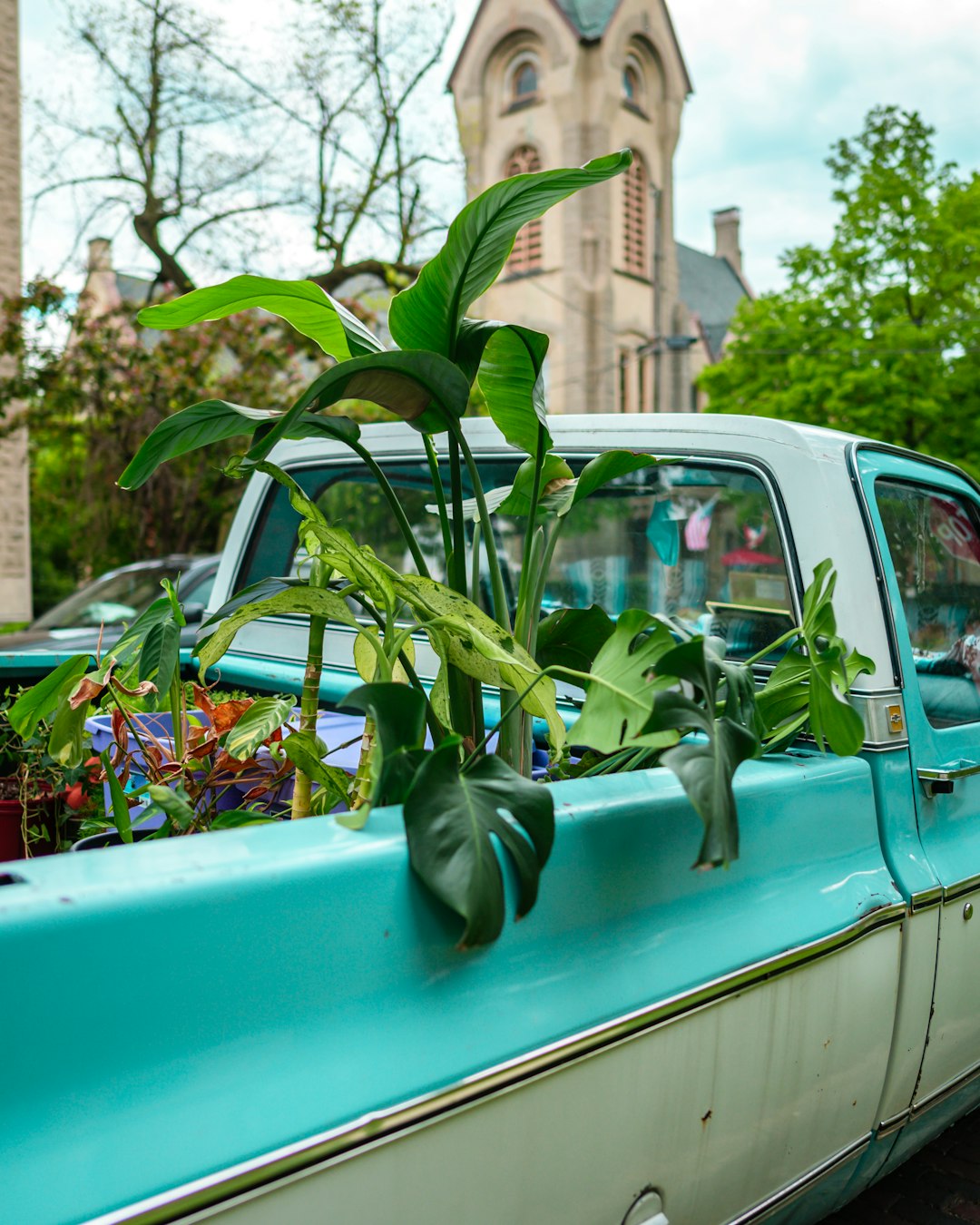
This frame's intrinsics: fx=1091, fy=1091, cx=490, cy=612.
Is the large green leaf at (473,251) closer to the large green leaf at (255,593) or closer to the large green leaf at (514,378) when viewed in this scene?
the large green leaf at (514,378)

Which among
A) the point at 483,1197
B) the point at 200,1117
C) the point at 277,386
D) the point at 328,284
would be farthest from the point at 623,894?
the point at 328,284

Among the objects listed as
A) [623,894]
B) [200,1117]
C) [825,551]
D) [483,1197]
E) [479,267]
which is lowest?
[483,1197]

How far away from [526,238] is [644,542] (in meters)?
32.9

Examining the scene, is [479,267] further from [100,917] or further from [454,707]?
[100,917]

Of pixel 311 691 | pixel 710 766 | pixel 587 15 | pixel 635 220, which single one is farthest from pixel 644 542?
pixel 587 15


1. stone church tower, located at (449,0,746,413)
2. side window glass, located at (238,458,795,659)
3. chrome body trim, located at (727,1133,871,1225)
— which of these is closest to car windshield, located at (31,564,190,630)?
side window glass, located at (238,458,795,659)

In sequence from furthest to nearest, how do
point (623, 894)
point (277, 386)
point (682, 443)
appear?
point (277, 386), point (682, 443), point (623, 894)

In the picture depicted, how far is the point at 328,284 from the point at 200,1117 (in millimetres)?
18437

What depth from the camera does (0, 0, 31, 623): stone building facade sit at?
14.8 metres

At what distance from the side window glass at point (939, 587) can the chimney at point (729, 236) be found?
175ft

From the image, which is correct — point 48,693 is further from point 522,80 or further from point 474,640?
point 522,80

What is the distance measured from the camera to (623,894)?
4.84 ft

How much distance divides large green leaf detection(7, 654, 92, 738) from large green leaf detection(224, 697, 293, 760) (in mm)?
300

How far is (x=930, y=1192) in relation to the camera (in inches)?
101
